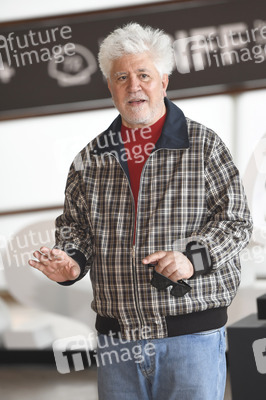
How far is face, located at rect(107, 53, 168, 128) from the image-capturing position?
5.68ft

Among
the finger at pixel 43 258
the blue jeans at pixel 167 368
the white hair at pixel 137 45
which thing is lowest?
the blue jeans at pixel 167 368

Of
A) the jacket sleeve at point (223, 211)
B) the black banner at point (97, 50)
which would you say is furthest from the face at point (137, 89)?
the black banner at point (97, 50)

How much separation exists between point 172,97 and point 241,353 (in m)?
1.61

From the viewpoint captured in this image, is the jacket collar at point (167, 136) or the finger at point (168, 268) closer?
the finger at point (168, 268)

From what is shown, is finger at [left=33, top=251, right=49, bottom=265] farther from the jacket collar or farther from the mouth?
the mouth

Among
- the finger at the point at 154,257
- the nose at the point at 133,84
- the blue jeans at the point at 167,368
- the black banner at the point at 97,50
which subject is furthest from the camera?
the black banner at the point at 97,50

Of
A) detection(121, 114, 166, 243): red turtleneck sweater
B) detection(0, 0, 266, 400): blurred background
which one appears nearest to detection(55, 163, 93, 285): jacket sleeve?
detection(121, 114, 166, 243): red turtleneck sweater

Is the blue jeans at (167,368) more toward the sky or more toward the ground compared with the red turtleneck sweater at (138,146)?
more toward the ground

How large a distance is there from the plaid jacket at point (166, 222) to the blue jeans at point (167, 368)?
0.04 metres

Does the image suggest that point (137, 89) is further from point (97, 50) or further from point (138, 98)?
point (97, 50)

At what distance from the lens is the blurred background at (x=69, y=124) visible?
349 centimetres

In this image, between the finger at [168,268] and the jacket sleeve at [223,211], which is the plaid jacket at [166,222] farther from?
the finger at [168,268]

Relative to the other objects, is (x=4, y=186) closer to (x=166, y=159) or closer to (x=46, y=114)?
(x=46, y=114)

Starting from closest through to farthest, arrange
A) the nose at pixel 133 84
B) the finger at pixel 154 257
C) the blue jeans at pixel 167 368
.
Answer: the finger at pixel 154 257
the blue jeans at pixel 167 368
the nose at pixel 133 84
